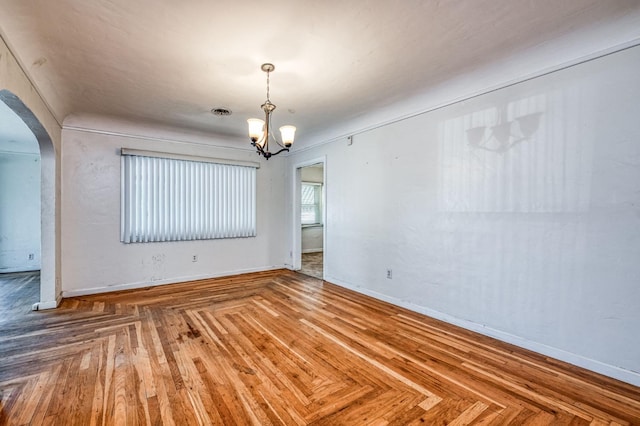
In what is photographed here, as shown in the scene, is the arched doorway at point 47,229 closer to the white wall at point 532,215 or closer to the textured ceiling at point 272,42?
the textured ceiling at point 272,42

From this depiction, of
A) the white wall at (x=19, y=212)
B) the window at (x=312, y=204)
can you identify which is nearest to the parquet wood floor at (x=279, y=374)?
the white wall at (x=19, y=212)

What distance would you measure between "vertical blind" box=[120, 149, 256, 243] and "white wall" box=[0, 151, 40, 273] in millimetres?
3062

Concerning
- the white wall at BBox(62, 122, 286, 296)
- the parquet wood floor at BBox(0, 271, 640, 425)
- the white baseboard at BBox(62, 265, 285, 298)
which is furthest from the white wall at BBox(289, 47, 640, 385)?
the white wall at BBox(62, 122, 286, 296)

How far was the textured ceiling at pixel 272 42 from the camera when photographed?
1888 mm

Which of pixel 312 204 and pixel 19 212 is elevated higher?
pixel 312 204

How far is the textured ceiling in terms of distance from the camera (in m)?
1.89

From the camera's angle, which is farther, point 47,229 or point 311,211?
point 311,211

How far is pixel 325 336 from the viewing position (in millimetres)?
2805

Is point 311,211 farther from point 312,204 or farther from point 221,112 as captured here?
point 221,112

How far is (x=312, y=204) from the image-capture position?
28.3 ft

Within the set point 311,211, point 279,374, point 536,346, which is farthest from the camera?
point 311,211

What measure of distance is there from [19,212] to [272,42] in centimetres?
665

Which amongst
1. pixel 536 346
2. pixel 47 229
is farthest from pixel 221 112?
pixel 536 346

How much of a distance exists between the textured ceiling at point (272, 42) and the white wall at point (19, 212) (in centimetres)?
360
